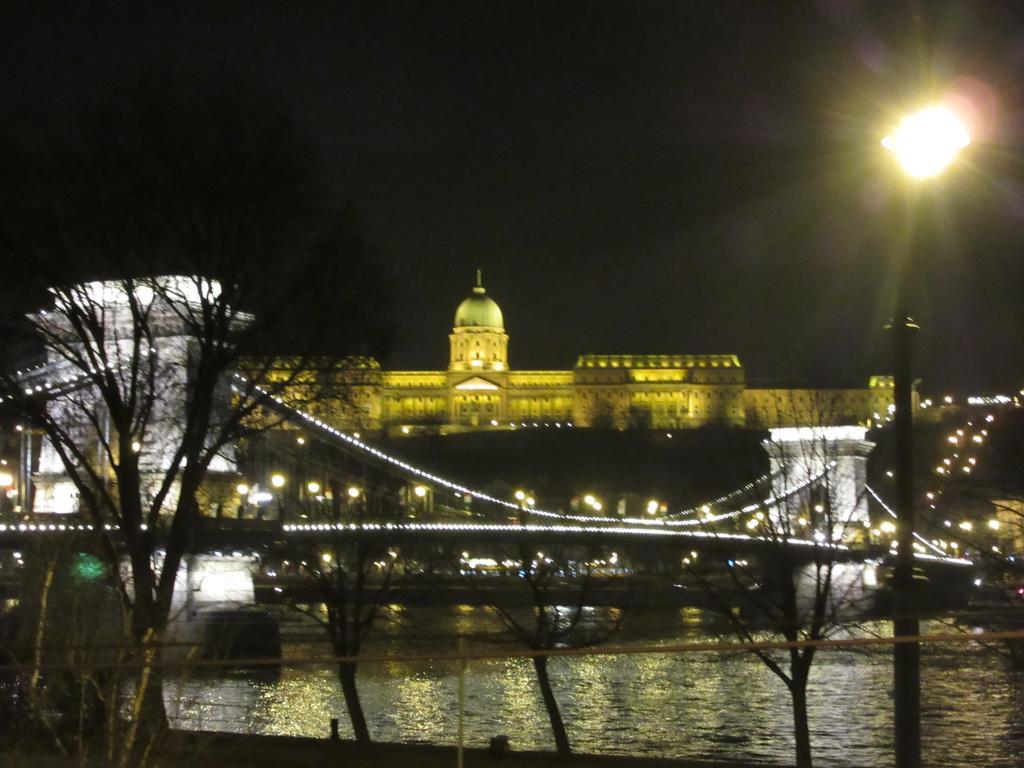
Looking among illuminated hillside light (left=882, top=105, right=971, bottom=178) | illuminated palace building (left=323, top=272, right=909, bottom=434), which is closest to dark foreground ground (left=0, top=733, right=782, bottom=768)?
illuminated hillside light (left=882, top=105, right=971, bottom=178)

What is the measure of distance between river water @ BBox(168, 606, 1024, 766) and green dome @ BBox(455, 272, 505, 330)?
116246mm

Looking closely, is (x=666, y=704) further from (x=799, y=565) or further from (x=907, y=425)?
(x=907, y=425)

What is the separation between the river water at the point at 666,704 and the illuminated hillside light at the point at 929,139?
8793 mm

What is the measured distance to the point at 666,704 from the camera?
21.8 m

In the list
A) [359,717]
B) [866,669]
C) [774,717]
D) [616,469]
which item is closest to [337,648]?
[359,717]

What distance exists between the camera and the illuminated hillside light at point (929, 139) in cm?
554

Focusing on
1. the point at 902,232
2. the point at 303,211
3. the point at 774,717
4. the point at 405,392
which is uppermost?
the point at 405,392

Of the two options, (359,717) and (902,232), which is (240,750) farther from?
(902,232)

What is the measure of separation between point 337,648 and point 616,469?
72743 mm

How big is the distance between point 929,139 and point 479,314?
140370 mm

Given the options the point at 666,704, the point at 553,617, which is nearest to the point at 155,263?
the point at 666,704

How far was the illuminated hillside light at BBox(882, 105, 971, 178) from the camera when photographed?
554 cm

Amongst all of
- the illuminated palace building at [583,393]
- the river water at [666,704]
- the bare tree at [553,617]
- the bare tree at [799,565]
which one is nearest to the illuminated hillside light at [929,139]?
the bare tree at [799,565]

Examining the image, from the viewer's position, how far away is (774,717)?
20.5m
